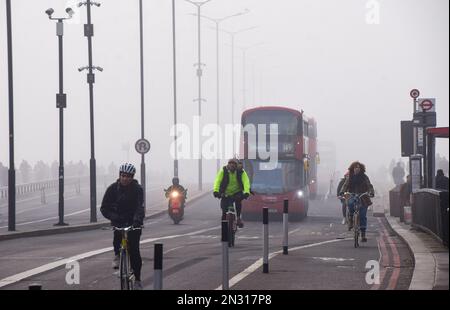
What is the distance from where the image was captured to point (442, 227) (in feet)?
58.1

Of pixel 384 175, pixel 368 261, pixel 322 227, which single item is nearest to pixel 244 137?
pixel 322 227

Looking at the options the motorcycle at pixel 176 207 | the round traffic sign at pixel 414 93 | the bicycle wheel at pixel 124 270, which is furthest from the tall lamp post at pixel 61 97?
the bicycle wheel at pixel 124 270

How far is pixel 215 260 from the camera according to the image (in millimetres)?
18281

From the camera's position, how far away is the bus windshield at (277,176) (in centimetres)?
3550

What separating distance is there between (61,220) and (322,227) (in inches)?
298

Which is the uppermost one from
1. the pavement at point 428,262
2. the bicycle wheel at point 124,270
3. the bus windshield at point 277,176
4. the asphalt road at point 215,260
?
the bus windshield at point 277,176

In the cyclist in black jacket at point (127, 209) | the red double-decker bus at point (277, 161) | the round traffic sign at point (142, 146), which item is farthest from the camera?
the round traffic sign at point (142, 146)

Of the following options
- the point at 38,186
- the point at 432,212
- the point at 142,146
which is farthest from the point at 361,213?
the point at 38,186

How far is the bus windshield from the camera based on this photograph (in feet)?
116

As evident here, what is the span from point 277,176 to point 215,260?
17.4 meters

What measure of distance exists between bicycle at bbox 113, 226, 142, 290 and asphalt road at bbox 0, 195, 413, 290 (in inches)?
54.0

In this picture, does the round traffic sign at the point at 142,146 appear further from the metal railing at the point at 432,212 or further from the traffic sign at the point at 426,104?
the metal railing at the point at 432,212

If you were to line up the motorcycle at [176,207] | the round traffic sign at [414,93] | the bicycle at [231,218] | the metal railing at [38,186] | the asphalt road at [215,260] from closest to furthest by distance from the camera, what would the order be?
the asphalt road at [215,260] < the bicycle at [231,218] < the round traffic sign at [414,93] < the motorcycle at [176,207] < the metal railing at [38,186]

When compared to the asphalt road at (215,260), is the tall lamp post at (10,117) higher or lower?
higher
